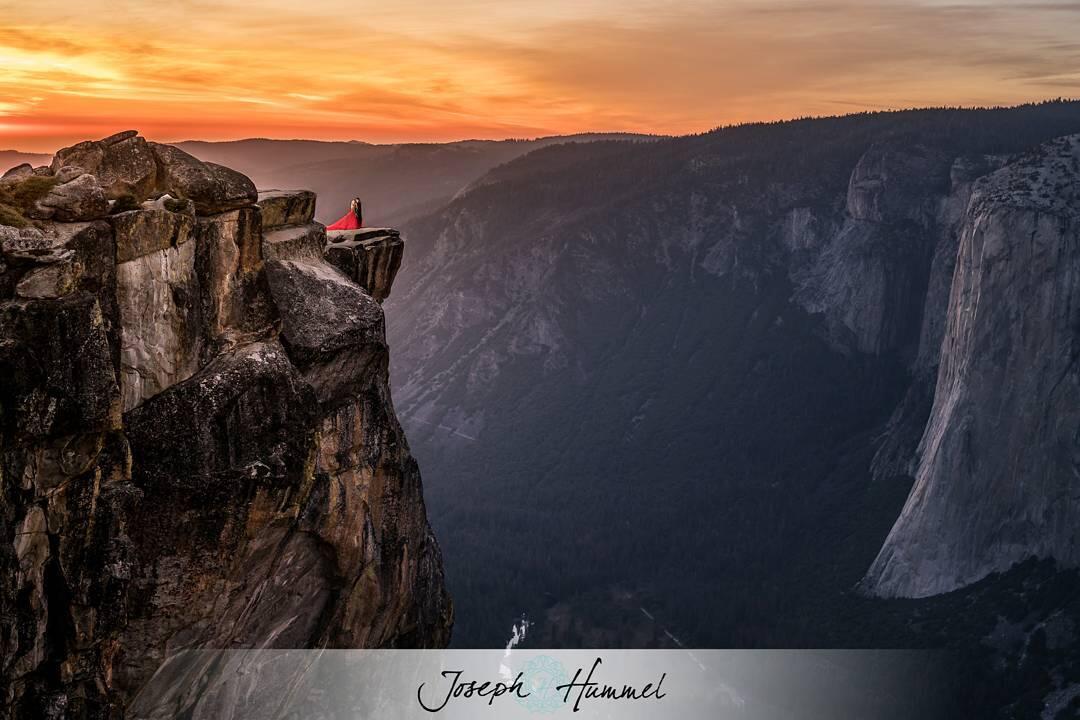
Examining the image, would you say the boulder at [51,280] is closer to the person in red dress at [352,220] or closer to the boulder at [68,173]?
the boulder at [68,173]

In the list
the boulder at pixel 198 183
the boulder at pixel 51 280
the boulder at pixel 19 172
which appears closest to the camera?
the boulder at pixel 51 280

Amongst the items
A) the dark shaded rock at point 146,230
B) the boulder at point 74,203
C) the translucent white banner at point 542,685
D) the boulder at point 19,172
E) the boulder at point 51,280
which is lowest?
the translucent white banner at point 542,685

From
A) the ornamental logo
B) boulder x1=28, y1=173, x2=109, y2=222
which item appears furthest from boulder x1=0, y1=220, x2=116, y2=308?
the ornamental logo

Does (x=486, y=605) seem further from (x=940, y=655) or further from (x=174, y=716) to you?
(x=174, y=716)

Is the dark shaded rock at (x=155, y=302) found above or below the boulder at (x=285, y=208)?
below

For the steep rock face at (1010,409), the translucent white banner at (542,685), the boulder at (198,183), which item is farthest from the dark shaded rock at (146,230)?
the steep rock face at (1010,409)

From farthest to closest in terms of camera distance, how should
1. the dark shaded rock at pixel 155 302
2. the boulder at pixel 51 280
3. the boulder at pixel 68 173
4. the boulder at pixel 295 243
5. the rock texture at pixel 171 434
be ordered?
the boulder at pixel 295 243 < the boulder at pixel 68 173 < the dark shaded rock at pixel 155 302 < the rock texture at pixel 171 434 < the boulder at pixel 51 280

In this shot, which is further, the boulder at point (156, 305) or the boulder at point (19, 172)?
the boulder at point (19, 172)
